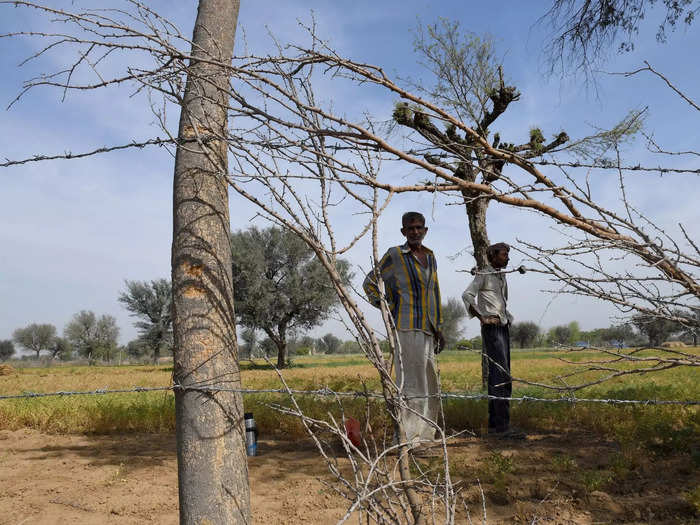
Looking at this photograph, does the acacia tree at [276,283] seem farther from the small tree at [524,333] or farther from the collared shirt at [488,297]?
the small tree at [524,333]

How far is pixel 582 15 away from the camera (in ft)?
17.8

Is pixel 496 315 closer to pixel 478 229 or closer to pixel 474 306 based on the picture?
pixel 474 306

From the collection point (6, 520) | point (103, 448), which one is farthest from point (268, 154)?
point (103, 448)

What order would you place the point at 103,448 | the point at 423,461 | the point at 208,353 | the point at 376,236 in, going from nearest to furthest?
the point at 376,236 → the point at 208,353 → the point at 423,461 → the point at 103,448

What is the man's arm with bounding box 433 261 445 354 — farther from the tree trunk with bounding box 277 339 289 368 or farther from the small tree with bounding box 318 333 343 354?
the small tree with bounding box 318 333 343 354

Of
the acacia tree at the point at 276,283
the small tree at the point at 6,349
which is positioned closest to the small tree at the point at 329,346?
the small tree at the point at 6,349

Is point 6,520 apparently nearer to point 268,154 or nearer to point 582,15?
point 268,154

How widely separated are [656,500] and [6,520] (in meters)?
4.56

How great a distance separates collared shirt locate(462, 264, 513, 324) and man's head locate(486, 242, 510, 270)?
0.08 m

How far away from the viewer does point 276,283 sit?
3244 centimetres

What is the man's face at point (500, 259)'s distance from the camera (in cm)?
527

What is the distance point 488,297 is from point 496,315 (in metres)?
0.20

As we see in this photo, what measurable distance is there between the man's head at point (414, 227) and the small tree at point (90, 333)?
66.6 m

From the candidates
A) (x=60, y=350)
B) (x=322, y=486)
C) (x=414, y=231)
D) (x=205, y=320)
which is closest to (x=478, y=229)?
(x=414, y=231)
